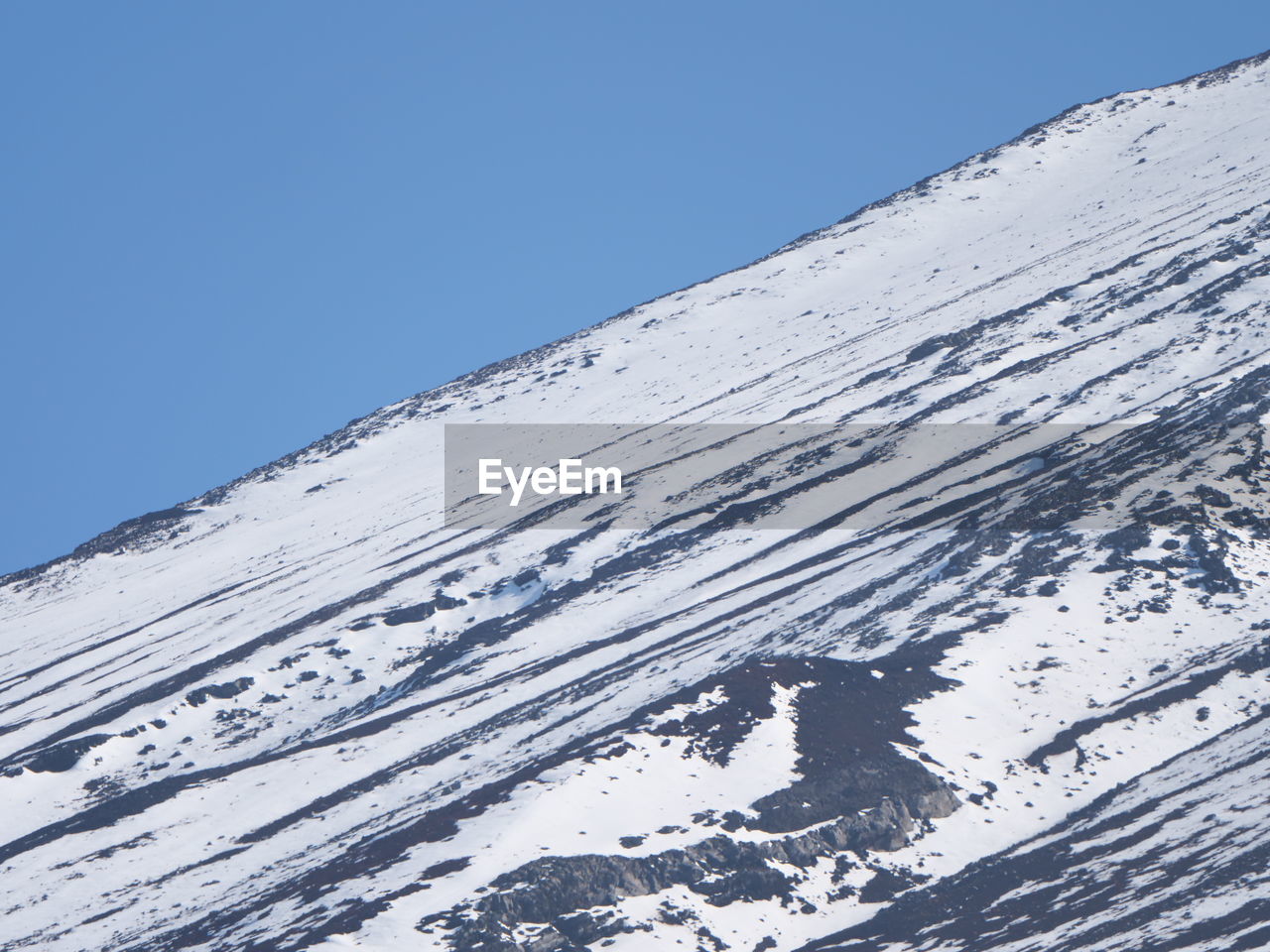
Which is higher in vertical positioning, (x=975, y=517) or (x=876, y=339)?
(x=876, y=339)

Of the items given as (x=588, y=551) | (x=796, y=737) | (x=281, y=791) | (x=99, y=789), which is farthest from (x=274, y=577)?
(x=796, y=737)

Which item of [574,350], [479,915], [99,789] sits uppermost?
[574,350]

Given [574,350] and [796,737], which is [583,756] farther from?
[574,350]

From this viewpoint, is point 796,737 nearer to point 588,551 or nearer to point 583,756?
point 583,756

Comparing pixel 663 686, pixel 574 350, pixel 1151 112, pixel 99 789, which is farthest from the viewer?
pixel 1151 112

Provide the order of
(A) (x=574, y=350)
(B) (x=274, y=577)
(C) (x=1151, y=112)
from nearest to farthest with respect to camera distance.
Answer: (B) (x=274, y=577)
(A) (x=574, y=350)
(C) (x=1151, y=112)

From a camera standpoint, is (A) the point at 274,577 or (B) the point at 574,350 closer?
(A) the point at 274,577

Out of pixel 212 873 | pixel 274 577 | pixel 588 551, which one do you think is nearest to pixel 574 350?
pixel 274 577
